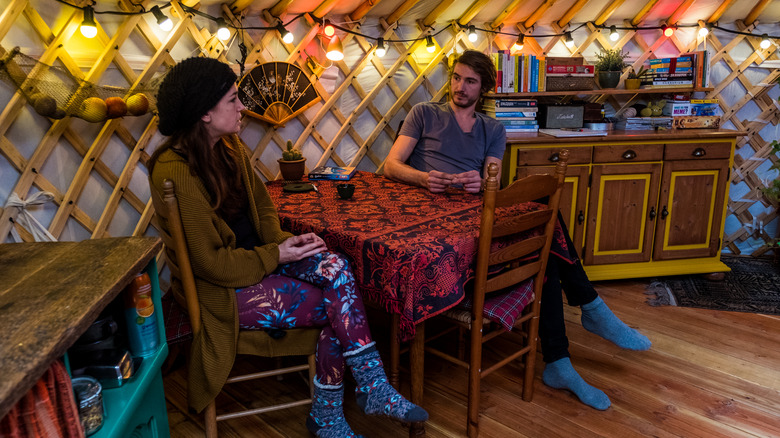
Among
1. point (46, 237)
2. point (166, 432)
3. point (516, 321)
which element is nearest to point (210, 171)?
point (166, 432)

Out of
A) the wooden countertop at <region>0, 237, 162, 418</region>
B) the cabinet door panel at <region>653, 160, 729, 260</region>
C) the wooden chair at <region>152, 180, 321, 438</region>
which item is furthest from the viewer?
the cabinet door panel at <region>653, 160, 729, 260</region>

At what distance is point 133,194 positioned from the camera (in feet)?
6.70

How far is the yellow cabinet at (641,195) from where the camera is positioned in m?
2.55

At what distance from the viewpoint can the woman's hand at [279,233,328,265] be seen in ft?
4.80

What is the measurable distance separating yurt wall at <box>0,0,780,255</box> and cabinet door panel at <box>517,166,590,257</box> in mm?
660

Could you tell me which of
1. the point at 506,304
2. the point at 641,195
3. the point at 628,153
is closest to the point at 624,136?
the point at 628,153

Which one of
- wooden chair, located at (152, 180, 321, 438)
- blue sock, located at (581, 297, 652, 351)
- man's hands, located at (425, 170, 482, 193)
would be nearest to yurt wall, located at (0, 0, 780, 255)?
wooden chair, located at (152, 180, 321, 438)

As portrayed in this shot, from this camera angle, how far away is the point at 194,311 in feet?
4.57

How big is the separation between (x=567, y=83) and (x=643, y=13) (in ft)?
1.88

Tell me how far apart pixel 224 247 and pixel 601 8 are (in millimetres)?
2269

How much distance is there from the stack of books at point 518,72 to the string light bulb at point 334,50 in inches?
29.7

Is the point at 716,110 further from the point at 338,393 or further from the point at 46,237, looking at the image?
the point at 46,237

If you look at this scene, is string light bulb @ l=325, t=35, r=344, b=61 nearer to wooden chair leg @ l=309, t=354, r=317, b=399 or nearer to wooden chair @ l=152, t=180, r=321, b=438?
wooden chair @ l=152, t=180, r=321, b=438

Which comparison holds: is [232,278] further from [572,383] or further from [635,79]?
[635,79]
